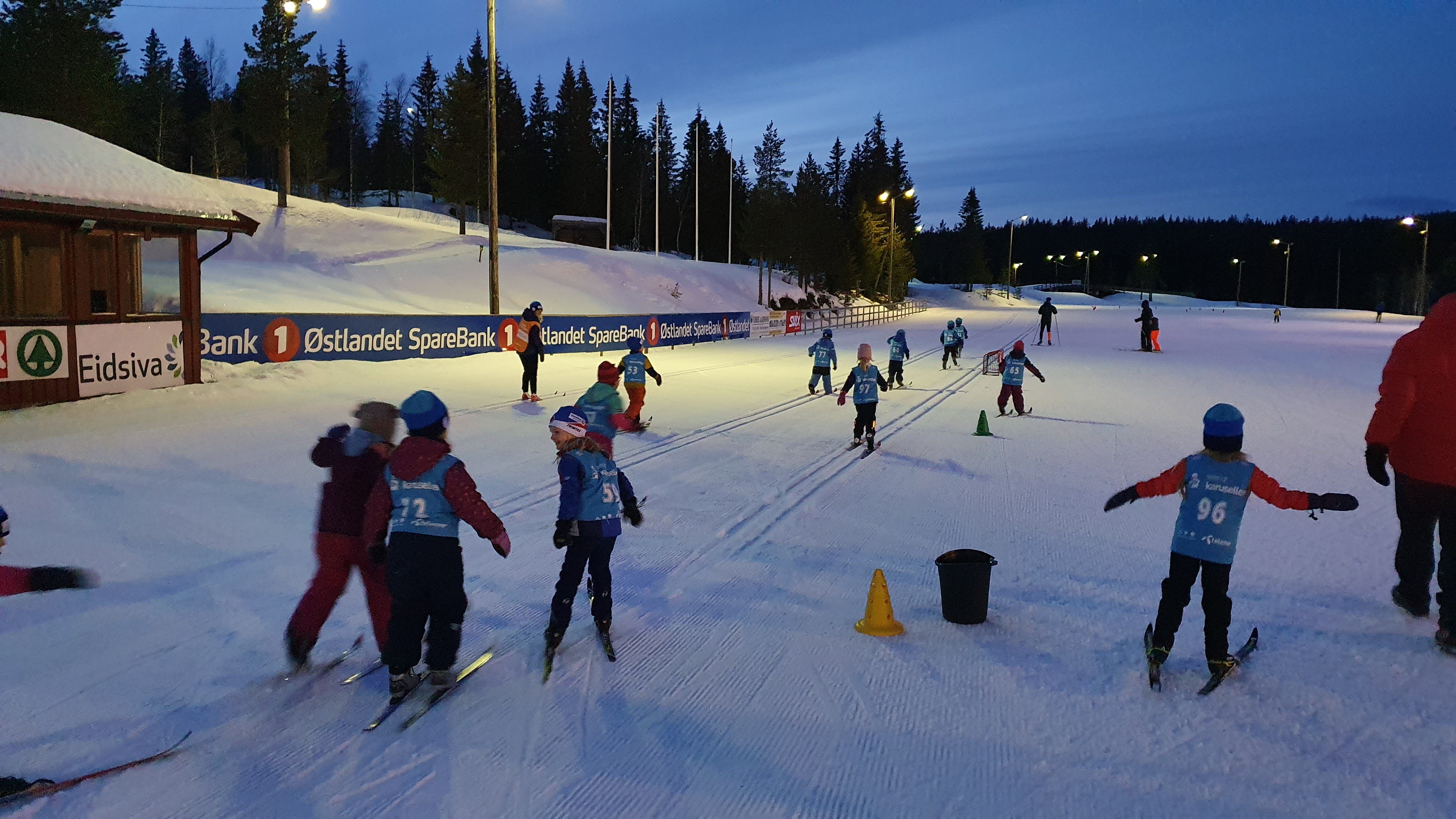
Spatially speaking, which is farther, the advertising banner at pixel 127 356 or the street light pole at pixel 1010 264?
the street light pole at pixel 1010 264

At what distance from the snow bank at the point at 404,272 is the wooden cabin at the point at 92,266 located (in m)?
8.25

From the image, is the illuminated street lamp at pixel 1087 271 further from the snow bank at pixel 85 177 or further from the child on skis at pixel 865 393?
the snow bank at pixel 85 177

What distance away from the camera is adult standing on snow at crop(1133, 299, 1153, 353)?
32125 mm

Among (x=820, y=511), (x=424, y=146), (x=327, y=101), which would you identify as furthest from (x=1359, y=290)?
(x=820, y=511)

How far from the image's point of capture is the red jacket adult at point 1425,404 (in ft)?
17.3

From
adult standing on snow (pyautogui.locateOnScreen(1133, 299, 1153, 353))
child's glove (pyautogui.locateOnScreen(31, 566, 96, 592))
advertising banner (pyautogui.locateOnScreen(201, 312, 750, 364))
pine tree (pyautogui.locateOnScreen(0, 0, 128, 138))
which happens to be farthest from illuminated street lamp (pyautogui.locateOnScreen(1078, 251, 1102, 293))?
child's glove (pyautogui.locateOnScreen(31, 566, 96, 592))

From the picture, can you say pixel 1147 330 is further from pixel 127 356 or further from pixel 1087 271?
pixel 1087 271

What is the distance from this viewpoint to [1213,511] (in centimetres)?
465

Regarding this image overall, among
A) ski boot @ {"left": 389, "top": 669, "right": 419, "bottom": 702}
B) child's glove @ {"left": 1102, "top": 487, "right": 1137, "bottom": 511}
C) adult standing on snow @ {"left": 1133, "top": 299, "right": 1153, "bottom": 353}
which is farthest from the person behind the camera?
adult standing on snow @ {"left": 1133, "top": 299, "right": 1153, "bottom": 353}

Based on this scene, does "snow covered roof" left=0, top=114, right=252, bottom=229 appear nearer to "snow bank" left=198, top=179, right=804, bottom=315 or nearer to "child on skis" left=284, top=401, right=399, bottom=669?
"snow bank" left=198, top=179, right=804, bottom=315

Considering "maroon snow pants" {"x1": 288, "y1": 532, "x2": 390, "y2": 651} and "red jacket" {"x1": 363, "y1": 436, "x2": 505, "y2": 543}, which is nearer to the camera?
"red jacket" {"x1": 363, "y1": 436, "x2": 505, "y2": 543}

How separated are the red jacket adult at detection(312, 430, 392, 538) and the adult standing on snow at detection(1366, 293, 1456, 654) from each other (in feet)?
18.7

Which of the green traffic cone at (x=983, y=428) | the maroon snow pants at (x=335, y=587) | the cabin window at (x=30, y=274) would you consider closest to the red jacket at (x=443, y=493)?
the maroon snow pants at (x=335, y=587)

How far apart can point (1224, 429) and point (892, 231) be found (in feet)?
173
